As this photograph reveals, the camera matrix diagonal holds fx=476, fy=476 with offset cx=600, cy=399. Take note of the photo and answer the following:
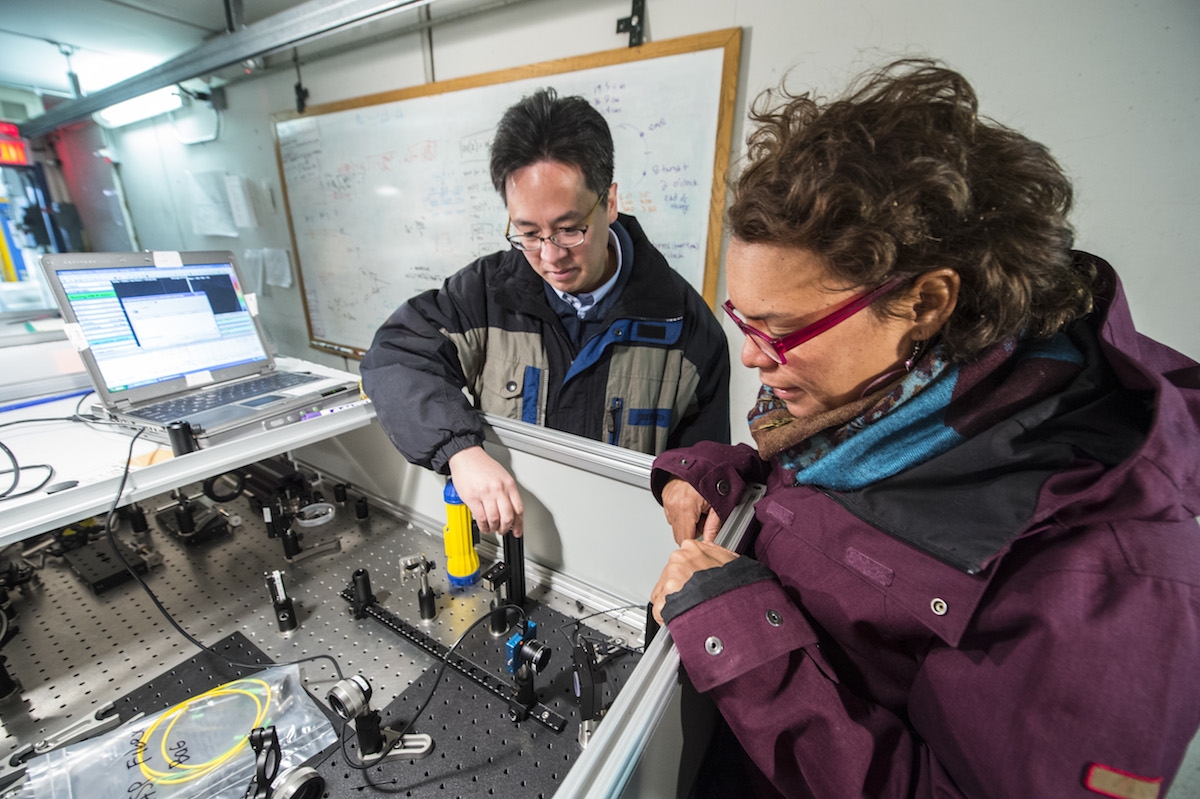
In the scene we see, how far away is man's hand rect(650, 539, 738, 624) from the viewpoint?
21.5 inches

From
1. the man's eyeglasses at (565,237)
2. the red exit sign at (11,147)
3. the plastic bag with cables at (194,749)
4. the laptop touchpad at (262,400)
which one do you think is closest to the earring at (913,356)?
the man's eyeglasses at (565,237)

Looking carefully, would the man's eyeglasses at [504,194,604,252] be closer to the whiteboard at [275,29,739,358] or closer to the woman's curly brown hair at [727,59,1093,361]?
→ the woman's curly brown hair at [727,59,1093,361]

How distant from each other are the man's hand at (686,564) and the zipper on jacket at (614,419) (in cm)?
62

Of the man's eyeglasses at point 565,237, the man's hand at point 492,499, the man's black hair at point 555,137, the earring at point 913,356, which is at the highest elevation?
the man's black hair at point 555,137

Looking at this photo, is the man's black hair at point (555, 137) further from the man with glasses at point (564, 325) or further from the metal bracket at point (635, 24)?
the metal bracket at point (635, 24)

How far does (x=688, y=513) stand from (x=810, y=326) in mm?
A: 350

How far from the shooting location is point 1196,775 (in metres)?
1.15

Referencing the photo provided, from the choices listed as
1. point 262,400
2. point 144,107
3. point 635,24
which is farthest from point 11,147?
point 635,24

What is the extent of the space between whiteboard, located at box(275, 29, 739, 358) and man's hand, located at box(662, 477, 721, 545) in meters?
1.31

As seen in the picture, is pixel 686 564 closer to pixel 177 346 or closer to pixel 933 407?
pixel 933 407

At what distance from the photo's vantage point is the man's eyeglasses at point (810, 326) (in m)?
0.50

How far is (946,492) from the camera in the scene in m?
0.47

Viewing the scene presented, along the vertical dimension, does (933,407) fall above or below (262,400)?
above

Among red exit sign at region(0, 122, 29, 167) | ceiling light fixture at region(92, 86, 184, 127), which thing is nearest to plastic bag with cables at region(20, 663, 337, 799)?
ceiling light fixture at region(92, 86, 184, 127)
